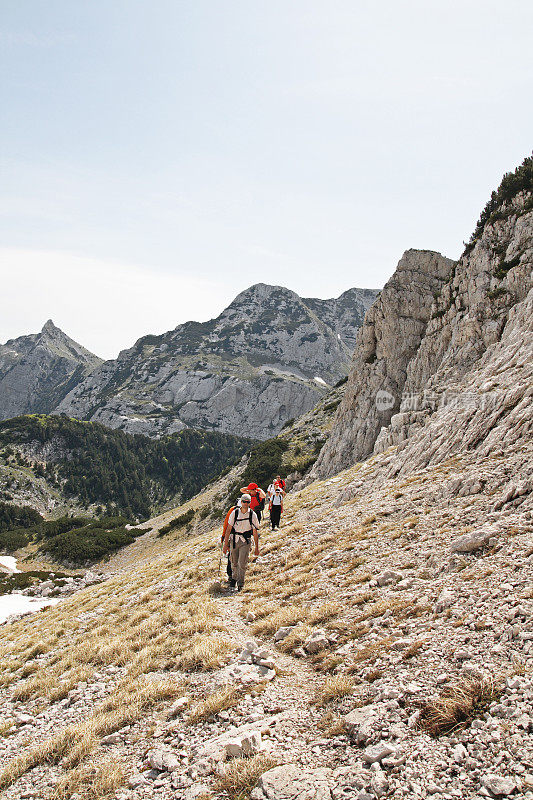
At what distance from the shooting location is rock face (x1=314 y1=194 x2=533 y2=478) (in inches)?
721

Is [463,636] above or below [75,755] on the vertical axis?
above

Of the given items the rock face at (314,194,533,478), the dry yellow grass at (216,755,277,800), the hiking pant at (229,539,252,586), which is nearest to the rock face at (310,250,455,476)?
the rock face at (314,194,533,478)

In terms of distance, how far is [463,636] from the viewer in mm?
6160

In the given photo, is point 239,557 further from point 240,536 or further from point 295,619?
point 295,619

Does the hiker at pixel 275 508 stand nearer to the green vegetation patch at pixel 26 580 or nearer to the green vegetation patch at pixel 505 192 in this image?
the green vegetation patch at pixel 505 192

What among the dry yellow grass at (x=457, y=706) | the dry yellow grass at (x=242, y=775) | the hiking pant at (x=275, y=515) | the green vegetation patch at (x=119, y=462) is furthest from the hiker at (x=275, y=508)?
the green vegetation patch at (x=119, y=462)

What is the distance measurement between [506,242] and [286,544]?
34.9 meters

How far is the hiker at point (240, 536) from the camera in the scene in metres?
13.0

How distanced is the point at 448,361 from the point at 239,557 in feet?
92.4

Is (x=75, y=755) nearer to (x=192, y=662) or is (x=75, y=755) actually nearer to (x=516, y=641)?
(x=192, y=662)

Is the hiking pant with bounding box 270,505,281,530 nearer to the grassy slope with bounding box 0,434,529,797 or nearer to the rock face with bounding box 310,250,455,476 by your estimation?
the grassy slope with bounding box 0,434,529,797

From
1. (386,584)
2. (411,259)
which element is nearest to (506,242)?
(411,259)

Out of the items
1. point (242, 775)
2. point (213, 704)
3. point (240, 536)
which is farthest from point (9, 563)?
point (242, 775)

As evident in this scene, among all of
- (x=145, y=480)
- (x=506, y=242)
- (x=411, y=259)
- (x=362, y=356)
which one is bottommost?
(x=145, y=480)
